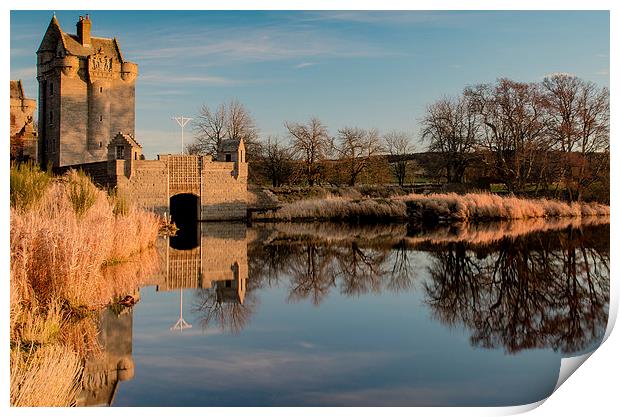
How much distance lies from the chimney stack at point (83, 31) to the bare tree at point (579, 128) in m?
22.4

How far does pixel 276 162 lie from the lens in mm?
39875

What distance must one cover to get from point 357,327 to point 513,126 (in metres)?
26.0

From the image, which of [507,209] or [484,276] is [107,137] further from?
[484,276]

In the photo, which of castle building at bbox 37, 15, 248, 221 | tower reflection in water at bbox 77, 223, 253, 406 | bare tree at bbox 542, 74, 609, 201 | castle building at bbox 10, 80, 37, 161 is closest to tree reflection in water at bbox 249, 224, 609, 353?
tower reflection in water at bbox 77, 223, 253, 406

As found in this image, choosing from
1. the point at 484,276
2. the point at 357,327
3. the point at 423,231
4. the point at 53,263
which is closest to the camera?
the point at 53,263

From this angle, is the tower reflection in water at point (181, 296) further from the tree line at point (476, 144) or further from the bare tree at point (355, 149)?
the bare tree at point (355, 149)

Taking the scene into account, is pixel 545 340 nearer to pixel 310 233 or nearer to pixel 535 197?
pixel 310 233

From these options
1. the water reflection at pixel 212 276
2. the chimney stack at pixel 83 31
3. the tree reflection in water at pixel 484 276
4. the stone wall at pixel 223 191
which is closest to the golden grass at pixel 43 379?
the water reflection at pixel 212 276

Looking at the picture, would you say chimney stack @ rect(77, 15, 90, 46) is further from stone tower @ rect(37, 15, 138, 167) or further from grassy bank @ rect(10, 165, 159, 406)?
grassy bank @ rect(10, 165, 159, 406)

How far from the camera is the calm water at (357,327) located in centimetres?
531

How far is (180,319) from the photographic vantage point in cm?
839

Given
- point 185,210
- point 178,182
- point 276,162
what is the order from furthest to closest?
1. point 276,162
2. point 185,210
3. point 178,182

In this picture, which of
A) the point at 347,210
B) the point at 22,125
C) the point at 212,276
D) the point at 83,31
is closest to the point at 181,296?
the point at 212,276

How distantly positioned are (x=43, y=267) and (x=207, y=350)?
2110mm
